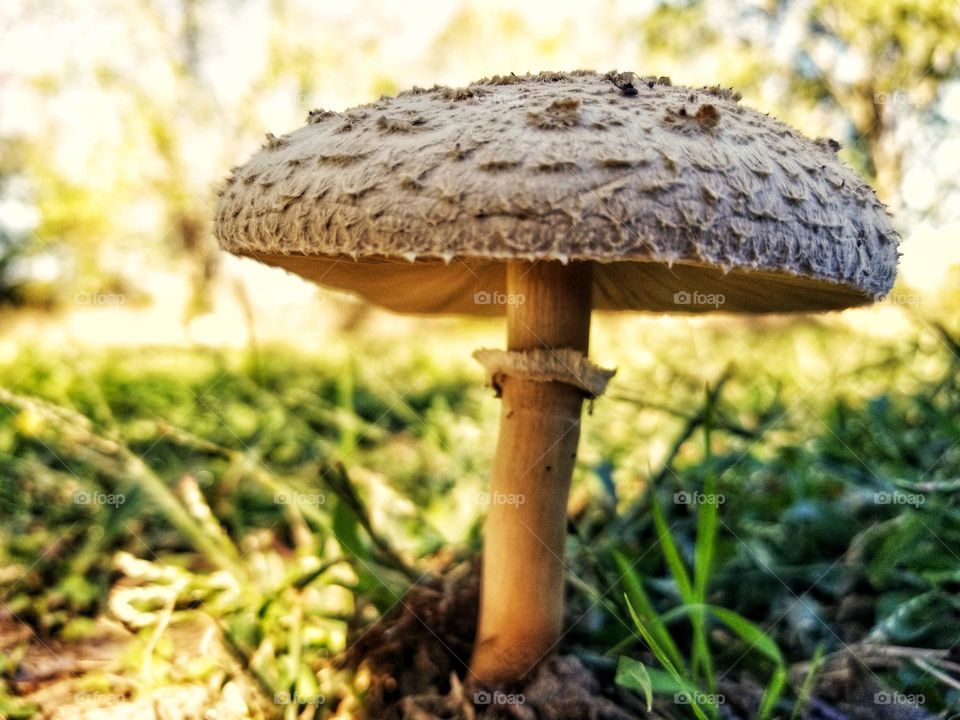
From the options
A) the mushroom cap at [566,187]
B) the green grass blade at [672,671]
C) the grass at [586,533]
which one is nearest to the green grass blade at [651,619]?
the grass at [586,533]

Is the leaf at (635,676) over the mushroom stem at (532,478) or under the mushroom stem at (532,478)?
under

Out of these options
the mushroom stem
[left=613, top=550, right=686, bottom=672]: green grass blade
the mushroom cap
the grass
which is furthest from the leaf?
the mushroom cap

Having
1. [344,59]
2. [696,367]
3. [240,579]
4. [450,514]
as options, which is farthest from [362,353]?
[344,59]

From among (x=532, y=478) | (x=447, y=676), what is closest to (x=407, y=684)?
(x=447, y=676)

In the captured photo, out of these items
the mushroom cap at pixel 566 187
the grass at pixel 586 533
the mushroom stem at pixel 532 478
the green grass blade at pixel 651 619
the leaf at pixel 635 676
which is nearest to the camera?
the mushroom cap at pixel 566 187

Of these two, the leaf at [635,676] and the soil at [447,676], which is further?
the soil at [447,676]

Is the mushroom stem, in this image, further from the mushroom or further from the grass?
the grass


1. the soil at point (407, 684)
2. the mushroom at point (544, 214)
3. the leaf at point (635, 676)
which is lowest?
the soil at point (407, 684)

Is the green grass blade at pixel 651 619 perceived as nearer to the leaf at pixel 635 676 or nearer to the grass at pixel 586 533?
the grass at pixel 586 533
